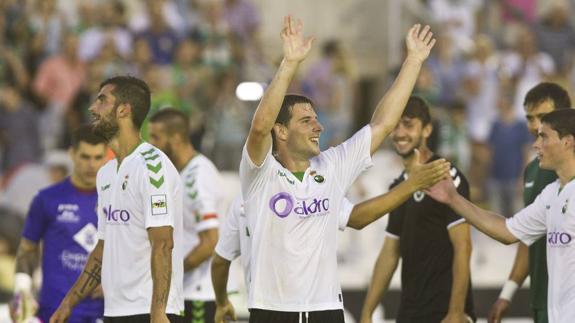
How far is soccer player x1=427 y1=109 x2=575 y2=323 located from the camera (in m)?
8.88

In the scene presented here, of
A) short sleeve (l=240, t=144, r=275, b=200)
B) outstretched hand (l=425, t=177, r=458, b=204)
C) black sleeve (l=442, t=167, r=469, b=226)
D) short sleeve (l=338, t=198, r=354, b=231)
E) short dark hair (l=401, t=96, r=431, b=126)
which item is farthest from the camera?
short dark hair (l=401, t=96, r=431, b=126)

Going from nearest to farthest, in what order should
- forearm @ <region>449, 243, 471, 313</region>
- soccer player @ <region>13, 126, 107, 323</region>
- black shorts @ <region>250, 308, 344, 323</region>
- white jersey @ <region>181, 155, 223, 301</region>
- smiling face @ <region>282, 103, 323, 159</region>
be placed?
black shorts @ <region>250, 308, 344, 323</region>, smiling face @ <region>282, 103, 323, 159</region>, forearm @ <region>449, 243, 471, 313</region>, soccer player @ <region>13, 126, 107, 323</region>, white jersey @ <region>181, 155, 223, 301</region>

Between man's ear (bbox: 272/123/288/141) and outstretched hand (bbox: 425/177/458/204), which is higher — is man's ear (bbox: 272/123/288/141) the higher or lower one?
the higher one

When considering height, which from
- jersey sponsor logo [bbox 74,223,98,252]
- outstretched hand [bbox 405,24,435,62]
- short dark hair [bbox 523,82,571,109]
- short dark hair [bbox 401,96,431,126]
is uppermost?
outstretched hand [bbox 405,24,435,62]

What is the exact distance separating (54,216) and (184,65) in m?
9.26

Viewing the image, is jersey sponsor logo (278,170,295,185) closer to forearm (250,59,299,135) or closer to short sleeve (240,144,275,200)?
short sleeve (240,144,275,200)

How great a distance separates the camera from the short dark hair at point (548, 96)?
1000 cm

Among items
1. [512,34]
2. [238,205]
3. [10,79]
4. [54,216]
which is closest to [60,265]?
[54,216]

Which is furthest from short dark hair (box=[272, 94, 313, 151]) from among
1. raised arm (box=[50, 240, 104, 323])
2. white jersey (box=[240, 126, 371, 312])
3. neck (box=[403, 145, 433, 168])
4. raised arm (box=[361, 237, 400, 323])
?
raised arm (box=[361, 237, 400, 323])

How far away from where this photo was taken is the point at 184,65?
A: 19984 millimetres

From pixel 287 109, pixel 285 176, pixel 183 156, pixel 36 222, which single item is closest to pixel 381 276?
pixel 285 176

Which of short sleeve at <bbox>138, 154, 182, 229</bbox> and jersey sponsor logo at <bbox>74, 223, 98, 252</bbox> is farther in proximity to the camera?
jersey sponsor logo at <bbox>74, 223, 98, 252</bbox>

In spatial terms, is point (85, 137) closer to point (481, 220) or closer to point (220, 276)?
point (220, 276)

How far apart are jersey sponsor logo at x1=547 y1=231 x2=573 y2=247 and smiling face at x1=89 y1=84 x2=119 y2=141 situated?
2.84m
